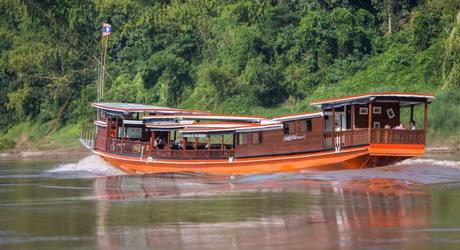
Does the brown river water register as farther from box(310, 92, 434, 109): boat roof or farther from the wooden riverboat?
box(310, 92, 434, 109): boat roof

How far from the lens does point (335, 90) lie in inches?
2104

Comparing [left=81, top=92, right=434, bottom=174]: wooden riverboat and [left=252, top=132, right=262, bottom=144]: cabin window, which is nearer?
[left=81, top=92, right=434, bottom=174]: wooden riverboat

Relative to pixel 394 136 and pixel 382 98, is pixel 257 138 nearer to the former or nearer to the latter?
pixel 382 98

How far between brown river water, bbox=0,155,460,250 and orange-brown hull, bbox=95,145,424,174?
467 millimetres

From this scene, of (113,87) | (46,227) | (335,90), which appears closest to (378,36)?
(335,90)

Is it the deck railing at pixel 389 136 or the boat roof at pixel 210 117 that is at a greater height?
the boat roof at pixel 210 117

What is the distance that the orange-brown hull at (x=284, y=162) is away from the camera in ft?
106

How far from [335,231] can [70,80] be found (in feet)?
168

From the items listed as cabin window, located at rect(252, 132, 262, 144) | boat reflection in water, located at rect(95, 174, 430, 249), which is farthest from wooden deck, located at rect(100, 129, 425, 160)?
boat reflection in water, located at rect(95, 174, 430, 249)

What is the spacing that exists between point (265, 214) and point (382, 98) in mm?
12201

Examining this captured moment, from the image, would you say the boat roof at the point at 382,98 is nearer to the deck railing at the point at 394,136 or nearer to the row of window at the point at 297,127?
the row of window at the point at 297,127

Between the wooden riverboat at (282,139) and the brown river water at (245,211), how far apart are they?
0.78 meters

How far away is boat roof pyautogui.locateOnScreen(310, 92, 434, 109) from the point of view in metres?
32.2

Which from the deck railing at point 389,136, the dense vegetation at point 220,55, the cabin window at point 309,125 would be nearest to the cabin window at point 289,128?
the cabin window at point 309,125
